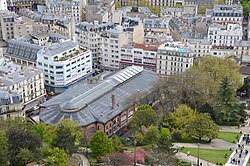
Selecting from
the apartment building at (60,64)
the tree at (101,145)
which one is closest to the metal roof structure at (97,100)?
the apartment building at (60,64)

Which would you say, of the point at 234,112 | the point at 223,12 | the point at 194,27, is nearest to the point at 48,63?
the point at 234,112

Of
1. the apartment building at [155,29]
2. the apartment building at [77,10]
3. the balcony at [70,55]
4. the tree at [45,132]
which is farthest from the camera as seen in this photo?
the apartment building at [77,10]

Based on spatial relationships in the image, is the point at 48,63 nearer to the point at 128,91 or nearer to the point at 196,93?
the point at 128,91

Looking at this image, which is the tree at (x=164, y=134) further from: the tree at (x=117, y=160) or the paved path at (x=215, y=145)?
the tree at (x=117, y=160)

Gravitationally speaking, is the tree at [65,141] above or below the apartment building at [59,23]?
below

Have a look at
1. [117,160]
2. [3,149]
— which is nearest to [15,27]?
[3,149]

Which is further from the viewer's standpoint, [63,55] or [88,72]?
[88,72]

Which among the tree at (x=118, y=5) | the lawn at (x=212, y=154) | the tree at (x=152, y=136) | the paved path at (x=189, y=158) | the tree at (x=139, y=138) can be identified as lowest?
the paved path at (x=189, y=158)

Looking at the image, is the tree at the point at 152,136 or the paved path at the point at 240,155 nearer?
the paved path at the point at 240,155
